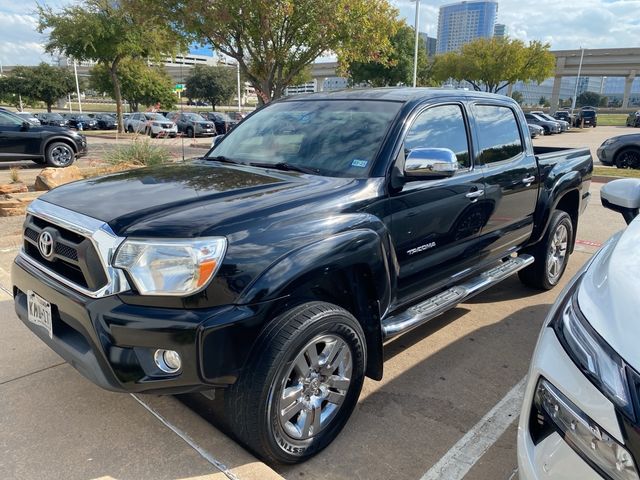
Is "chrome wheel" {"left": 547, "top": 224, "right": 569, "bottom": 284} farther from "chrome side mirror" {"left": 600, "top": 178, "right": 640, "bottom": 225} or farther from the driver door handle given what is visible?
"chrome side mirror" {"left": 600, "top": 178, "right": 640, "bottom": 225}

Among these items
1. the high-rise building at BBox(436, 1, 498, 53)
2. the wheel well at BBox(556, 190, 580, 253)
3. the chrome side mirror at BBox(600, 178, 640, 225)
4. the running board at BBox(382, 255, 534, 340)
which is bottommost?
the running board at BBox(382, 255, 534, 340)

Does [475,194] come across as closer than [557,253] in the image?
Yes

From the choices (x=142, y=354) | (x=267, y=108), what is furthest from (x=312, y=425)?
(x=267, y=108)

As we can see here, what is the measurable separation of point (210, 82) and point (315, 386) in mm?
66451

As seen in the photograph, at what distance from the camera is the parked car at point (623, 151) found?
47.0 feet

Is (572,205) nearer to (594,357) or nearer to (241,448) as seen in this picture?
(594,357)

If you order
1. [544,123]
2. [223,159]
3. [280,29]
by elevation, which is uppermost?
[280,29]

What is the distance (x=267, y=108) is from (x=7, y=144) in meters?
11.1

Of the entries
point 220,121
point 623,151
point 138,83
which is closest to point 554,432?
point 623,151

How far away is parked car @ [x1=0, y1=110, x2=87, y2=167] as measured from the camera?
1243cm

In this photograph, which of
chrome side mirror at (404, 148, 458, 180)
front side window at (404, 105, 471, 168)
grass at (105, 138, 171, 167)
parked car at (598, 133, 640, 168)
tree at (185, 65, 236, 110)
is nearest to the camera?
chrome side mirror at (404, 148, 458, 180)

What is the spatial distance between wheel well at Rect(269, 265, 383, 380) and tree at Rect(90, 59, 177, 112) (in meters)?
30.4

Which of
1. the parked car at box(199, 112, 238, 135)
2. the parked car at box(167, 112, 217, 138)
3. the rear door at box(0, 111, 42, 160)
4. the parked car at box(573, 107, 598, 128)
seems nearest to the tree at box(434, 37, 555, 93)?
the parked car at box(573, 107, 598, 128)

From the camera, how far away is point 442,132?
3.58m
